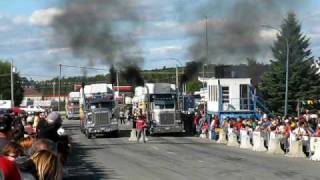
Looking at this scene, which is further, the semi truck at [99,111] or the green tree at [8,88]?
the green tree at [8,88]

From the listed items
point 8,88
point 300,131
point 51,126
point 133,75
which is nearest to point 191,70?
point 133,75

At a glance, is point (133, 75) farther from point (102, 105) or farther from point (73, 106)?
point (73, 106)

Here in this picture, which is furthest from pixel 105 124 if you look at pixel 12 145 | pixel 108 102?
pixel 12 145

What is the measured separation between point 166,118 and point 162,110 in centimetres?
58

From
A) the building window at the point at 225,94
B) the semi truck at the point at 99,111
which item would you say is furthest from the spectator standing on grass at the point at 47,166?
the building window at the point at 225,94

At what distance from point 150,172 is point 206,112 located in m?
27.5

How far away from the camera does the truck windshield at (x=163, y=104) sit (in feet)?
140

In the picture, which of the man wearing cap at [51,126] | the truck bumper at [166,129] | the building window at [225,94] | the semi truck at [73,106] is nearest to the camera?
the man wearing cap at [51,126]

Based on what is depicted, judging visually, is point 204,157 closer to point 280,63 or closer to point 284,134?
point 284,134

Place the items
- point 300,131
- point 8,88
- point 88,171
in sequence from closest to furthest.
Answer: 1. point 88,171
2. point 300,131
3. point 8,88

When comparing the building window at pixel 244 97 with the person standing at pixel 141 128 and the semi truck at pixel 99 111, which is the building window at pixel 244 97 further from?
the person standing at pixel 141 128

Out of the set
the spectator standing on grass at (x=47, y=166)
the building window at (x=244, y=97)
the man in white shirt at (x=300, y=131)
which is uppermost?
the building window at (x=244, y=97)

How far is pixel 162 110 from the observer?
139 ft

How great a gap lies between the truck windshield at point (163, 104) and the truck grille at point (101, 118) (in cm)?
327
